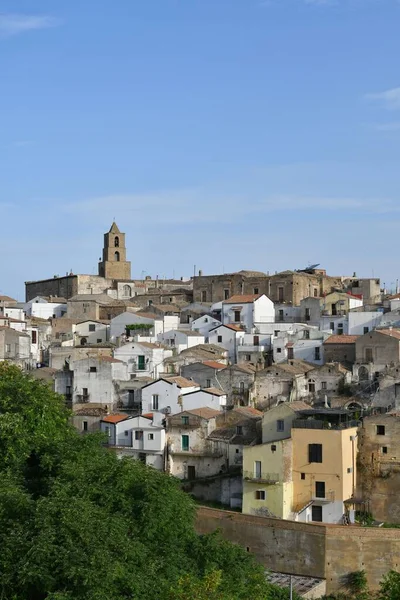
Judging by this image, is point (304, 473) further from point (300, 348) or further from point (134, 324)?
point (134, 324)

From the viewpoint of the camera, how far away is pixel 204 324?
59469 millimetres

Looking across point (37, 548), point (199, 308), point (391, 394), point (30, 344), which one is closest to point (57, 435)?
point (37, 548)

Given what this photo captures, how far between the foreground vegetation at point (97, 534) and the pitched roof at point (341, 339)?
19420mm

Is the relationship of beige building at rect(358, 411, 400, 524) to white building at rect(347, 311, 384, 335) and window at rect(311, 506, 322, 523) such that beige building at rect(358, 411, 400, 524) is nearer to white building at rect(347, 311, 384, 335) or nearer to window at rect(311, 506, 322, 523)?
window at rect(311, 506, 322, 523)

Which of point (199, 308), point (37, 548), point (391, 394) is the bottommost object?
point (37, 548)

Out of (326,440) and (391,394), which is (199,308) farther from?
(326,440)

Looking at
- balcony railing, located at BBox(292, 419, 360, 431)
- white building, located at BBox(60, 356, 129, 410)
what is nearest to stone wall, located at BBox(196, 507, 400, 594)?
balcony railing, located at BBox(292, 419, 360, 431)

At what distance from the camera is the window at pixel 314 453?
1497 inches

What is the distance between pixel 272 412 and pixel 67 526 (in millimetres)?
15560

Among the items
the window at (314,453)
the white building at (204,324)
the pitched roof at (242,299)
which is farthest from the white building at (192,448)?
the pitched roof at (242,299)

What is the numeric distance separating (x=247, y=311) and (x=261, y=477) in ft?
73.1

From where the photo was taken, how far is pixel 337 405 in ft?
146

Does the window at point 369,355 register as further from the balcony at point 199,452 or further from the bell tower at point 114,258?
the bell tower at point 114,258

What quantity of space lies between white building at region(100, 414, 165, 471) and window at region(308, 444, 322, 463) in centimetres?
731
